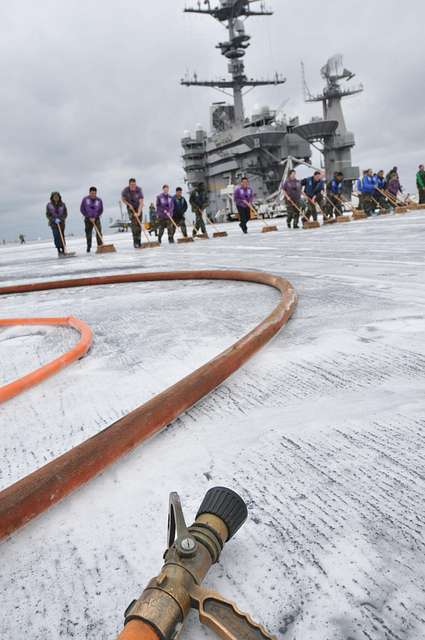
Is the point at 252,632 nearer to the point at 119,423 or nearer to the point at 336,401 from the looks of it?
the point at 119,423

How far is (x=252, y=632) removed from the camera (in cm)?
65

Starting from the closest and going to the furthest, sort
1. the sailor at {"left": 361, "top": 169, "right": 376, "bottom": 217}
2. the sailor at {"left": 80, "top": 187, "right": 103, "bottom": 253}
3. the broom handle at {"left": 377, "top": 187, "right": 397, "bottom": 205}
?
the sailor at {"left": 80, "top": 187, "right": 103, "bottom": 253}, the sailor at {"left": 361, "top": 169, "right": 376, "bottom": 217}, the broom handle at {"left": 377, "top": 187, "right": 397, "bottom": 205}

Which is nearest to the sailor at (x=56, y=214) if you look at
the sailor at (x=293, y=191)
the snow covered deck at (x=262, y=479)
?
the sailor at (x=293, y=191)

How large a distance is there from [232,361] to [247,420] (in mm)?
390

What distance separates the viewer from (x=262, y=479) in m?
1.20

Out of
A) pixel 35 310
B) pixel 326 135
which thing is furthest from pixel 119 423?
pixel 326 135

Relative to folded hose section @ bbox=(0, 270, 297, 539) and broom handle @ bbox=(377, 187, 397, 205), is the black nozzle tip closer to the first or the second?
folded hose section @ bbox=(0, 270, 297, 539)

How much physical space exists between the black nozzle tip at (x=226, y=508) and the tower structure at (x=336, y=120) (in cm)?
5519

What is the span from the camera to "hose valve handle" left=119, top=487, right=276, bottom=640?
0.66 metres

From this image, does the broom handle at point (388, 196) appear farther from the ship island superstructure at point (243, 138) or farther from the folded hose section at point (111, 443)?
the ship island superstructure at point (243, 138)

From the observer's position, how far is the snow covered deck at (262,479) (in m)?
0.81

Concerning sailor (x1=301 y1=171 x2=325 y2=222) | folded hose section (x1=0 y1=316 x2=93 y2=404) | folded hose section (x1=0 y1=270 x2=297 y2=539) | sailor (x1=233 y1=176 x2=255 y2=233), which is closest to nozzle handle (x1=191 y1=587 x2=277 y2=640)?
folded hose section (x1=0 y1=270 x2=297 y2=539)

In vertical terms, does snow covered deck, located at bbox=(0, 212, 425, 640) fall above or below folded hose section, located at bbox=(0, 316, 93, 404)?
below

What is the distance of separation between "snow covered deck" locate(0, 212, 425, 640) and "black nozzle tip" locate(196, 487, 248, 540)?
3.8 inches
